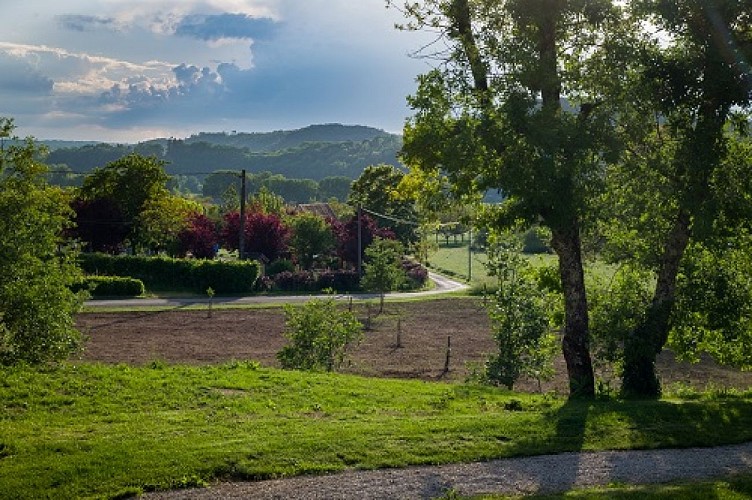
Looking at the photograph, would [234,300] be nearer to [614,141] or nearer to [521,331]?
[521,331]

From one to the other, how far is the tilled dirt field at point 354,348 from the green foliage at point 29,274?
2530 millimetres

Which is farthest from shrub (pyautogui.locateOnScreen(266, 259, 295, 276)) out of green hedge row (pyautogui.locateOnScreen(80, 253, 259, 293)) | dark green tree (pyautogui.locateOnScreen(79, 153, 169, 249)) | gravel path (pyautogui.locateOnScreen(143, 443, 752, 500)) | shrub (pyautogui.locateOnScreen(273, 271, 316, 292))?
gravel path (pyautogui.locateOnScreen(143, 443, 752, 500))

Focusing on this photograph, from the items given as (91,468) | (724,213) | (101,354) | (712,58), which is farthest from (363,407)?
(101,354)

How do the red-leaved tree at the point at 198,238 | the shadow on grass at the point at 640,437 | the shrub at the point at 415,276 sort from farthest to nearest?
the shrub at the point at 415,276 → the red-leaved tree at the point at 198,238 → the shadow on grass at the point at 640,437

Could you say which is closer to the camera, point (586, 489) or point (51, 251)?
point (586, 489)

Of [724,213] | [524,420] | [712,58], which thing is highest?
[712,58]

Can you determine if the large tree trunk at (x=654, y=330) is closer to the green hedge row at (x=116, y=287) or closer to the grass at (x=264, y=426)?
the grass at (x=264, y=426)

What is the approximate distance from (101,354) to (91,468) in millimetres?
17229

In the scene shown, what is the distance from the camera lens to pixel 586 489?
29.2 feet

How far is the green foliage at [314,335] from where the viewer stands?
2009 cm

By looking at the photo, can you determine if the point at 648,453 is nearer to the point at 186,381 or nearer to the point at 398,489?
the point at 398,489

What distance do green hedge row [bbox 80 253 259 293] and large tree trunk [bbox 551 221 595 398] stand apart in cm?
3530

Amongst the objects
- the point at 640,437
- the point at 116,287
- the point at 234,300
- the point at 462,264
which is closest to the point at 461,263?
the point at 462,264

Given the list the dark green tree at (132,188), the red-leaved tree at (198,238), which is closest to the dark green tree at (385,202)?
the red-leaved tree at (198,238)
